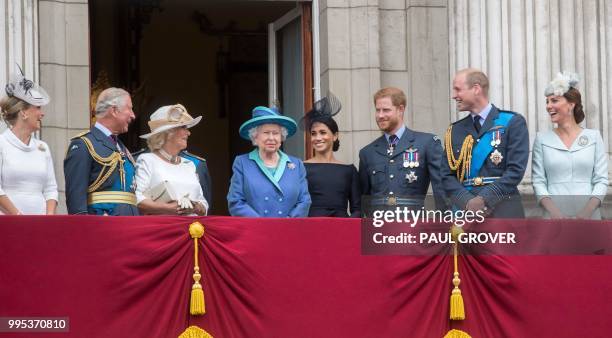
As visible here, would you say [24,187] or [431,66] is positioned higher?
[431,66]

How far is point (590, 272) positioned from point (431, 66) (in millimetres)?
3844

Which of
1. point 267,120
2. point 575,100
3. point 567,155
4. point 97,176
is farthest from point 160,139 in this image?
point 575,100

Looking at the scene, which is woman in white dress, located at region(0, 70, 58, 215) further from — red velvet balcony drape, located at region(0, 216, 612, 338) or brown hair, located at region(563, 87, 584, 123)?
brown hair, located at region(563, 87, 584, 123)

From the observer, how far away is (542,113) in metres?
14.0

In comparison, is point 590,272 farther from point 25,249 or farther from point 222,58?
point 222,58

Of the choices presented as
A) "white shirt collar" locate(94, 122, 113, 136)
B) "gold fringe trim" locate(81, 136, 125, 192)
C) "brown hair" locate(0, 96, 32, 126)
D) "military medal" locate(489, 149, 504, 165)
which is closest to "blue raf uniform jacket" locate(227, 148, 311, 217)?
"gold fringe trim" locate(81, 136, 125, 192)

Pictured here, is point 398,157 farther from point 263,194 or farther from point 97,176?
point 97,176

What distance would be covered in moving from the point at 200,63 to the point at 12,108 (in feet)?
31.2

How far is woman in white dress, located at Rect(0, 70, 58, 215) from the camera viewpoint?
10.9 meters

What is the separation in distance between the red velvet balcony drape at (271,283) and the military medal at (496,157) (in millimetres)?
995

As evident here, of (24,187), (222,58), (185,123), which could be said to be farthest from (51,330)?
(222,58)

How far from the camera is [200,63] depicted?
20.5 m

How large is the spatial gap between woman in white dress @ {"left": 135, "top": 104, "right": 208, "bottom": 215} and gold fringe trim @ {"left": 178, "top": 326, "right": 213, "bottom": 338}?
3.40 ft

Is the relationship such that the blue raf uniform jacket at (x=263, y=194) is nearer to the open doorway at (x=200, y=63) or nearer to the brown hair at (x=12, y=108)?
the brown hair at (x=12, y=108)
